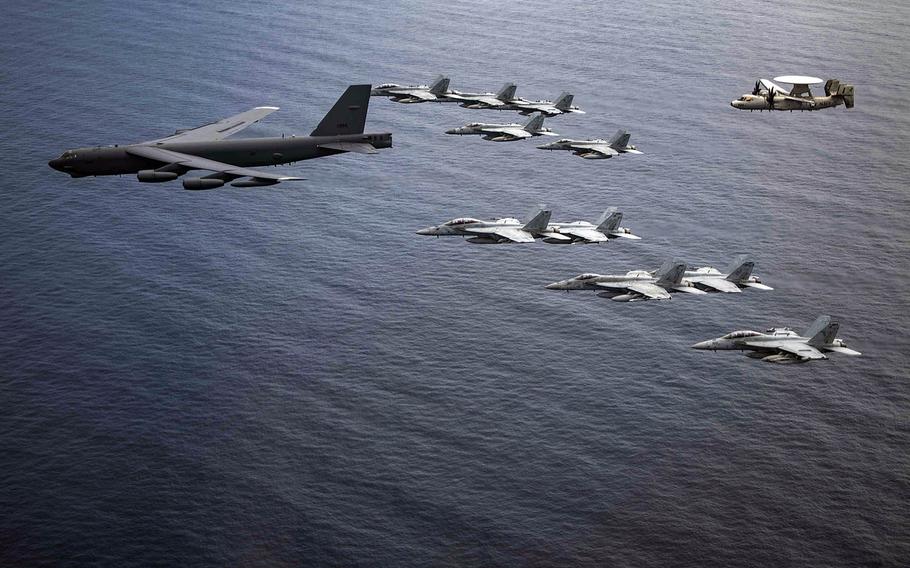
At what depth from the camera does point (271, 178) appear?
644 ft
